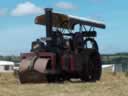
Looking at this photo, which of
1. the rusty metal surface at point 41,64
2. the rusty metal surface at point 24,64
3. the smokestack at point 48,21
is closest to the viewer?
the rusty metal surface at point 41,64

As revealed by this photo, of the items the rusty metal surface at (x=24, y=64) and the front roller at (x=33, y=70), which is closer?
the front roller at (x=33, y=70)

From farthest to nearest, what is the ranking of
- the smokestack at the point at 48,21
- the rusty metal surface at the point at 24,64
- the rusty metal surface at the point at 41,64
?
the smokestack at the point at 48,21 → the rusty metal surface at the point at 24,64 → the rusty metal surface at the point at 41,64

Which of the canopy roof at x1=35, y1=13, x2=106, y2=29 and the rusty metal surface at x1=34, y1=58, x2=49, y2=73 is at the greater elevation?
the canopy roof at x1=35, y1=13, x2=106, y2=29

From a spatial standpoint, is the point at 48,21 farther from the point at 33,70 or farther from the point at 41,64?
the point at 33,70

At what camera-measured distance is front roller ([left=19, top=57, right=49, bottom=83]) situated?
25531 mm

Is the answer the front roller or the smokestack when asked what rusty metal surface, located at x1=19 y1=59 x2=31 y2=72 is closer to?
the front roller

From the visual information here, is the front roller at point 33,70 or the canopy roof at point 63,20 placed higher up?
the canopy roof at point 63,20

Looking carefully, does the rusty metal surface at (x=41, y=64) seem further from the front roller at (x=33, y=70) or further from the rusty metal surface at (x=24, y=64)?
the rusty metal surface at (x=24, y=64)

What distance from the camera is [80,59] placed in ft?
88.4

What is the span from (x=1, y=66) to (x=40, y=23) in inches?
2453

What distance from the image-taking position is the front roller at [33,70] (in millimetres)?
25531

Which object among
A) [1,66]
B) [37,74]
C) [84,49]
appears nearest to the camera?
[37,74]

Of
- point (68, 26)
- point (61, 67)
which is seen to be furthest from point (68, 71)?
point (68, 26)

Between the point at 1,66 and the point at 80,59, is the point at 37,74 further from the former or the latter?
the point at 1,66
